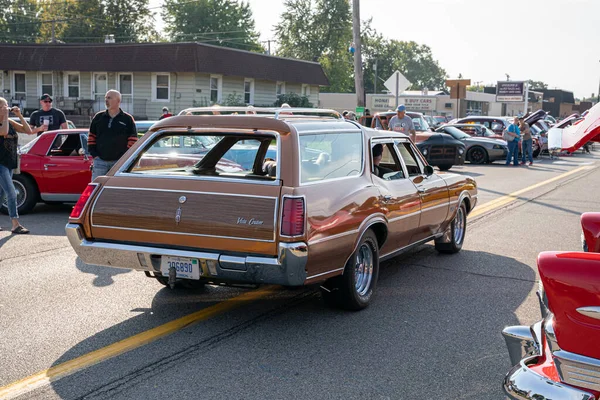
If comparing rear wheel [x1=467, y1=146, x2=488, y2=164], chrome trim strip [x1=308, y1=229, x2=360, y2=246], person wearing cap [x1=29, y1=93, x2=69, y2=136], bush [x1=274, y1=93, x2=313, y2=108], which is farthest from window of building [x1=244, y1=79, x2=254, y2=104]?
chrome trim strip [x1=308, y1=229, x2=360, y2=246]

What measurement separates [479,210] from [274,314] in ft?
25.1

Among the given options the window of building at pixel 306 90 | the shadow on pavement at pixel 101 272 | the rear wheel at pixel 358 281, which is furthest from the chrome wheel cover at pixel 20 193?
the window of building at pixel 306 90

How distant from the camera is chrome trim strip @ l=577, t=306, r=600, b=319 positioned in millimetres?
2883

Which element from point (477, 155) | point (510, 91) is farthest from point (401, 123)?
point (510, 91)

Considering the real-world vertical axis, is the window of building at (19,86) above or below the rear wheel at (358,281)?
above

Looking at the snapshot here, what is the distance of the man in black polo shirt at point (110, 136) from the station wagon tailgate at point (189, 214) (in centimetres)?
337

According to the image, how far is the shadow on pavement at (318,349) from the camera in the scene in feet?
14.0

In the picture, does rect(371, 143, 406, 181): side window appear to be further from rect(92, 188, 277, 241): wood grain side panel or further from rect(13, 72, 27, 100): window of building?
rect(13, 72, 27, 100): window of building

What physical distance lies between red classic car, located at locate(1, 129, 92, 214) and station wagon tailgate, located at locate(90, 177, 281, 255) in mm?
5928

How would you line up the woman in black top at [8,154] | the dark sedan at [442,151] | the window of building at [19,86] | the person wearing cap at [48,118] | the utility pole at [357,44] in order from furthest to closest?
1. the window of building at [19,86]
2. the utility pole at [357,44]
3. the dark sedan at [442,151]
4. the person wearing cap at [48,118]
5. the woman in black top at [8,154]

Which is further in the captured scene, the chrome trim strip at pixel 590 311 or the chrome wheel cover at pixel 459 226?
the chrome wheel cover at pixel 459 226

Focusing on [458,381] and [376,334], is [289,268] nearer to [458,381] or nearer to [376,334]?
[376,334]

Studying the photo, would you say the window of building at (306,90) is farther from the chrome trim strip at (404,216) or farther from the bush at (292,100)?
the chrome trim strip at (404,216)

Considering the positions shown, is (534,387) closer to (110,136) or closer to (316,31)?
(110,136)
